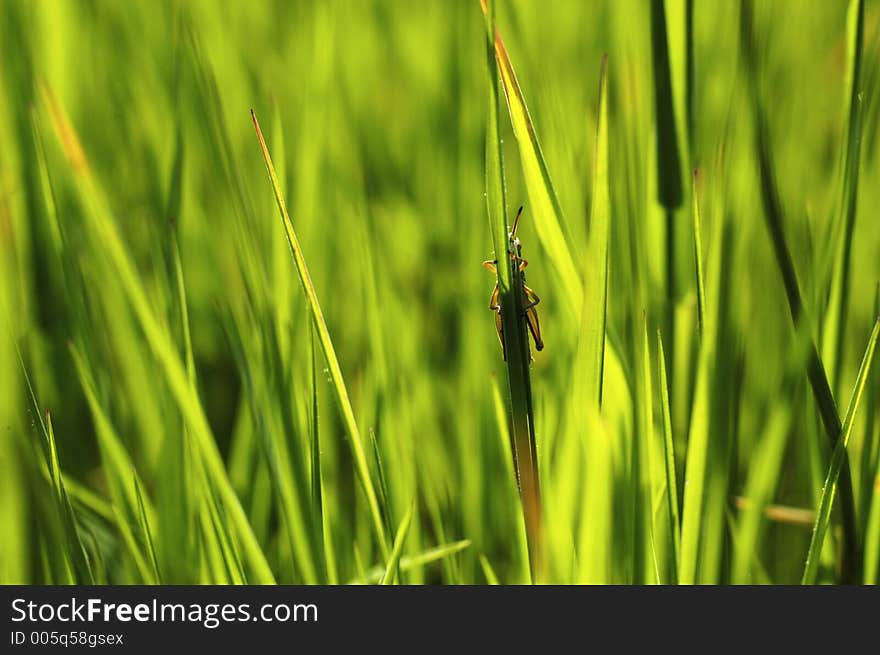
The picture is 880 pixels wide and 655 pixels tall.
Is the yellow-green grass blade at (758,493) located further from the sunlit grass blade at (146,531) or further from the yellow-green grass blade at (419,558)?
the sunlit grass blade at (146,531)

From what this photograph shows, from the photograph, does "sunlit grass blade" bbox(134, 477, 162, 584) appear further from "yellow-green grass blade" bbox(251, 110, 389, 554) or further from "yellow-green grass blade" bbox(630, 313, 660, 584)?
"yellow-green grass blade" bbox(630, 313, 660, 584)

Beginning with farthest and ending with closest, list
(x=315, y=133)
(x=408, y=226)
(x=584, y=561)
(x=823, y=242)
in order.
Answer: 1. (x=408, y=226)
2. (x=315, y=133)
3. (x=823, y=242)
4. (x=584, y=561)

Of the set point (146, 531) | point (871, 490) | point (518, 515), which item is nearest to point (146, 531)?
point (146, 531)

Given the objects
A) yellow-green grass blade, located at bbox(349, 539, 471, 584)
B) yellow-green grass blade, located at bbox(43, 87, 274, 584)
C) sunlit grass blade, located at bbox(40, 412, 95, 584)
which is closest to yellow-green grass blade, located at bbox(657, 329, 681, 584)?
yellow-green grass blade, located at bbox(349, 539, 471, 584)

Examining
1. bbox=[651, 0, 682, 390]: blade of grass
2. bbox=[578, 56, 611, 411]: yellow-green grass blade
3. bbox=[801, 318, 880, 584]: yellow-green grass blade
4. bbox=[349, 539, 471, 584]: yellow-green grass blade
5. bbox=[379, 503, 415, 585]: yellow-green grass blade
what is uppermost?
bbox=[651, 0, 682, 390]: blade of grass

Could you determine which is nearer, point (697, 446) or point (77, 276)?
point (697, 446)

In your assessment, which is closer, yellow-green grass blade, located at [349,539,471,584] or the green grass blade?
the green grass blade
